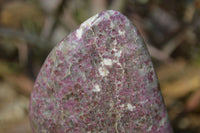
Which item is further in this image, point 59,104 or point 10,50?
point 10,50

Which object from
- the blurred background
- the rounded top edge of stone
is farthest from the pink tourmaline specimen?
the blurred background

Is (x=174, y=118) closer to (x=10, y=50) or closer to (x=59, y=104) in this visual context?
(x=59, y=104)

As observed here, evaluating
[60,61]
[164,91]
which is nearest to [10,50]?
[164,91]

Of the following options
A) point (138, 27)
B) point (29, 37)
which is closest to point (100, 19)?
point (29, 37)

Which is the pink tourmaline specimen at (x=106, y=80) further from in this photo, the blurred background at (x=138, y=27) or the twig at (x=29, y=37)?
the twig at (x=29, y=37)

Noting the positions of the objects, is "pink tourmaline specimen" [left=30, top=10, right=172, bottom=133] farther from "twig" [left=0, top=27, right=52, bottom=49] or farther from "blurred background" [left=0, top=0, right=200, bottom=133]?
"twig" [left=0, top=27, right=52, bottom=49]
